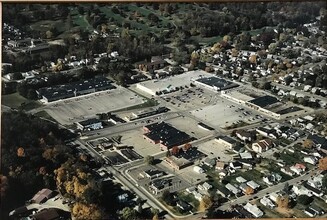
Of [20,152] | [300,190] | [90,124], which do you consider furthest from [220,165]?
[20,152]

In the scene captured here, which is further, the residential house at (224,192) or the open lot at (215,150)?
the open lot at (215,150)

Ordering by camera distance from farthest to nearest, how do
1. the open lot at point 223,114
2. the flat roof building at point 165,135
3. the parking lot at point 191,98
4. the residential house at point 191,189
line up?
the parking lot at point 191,98 → the open lot at point 223,114 → the flat roof building at point 165,135 → the residential house at point 191,189

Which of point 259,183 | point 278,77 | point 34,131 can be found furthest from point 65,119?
point 278,77

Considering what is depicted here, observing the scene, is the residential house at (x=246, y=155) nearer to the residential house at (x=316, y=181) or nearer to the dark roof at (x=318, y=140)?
the residential house at (x=316, y=181)

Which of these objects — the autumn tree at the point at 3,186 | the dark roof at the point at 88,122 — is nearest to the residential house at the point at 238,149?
the dark roof at the point at 88,122

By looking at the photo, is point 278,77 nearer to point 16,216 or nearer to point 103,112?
point 103,112

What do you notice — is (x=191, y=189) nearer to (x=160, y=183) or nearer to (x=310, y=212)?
(x=160, y=183)
